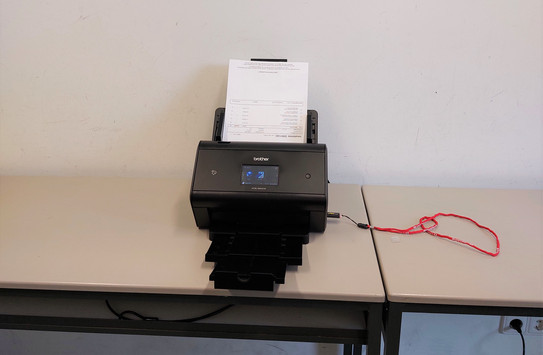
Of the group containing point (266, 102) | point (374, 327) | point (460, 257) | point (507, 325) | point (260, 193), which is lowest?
point (507, 325)

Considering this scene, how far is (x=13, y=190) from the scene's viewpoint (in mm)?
1373

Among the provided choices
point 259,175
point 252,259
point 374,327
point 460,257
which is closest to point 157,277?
point 252,259

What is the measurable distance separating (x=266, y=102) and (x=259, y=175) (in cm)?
25

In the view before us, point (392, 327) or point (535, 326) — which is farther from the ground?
point (392, 327)

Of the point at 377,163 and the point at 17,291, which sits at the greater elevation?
the point at 377,163

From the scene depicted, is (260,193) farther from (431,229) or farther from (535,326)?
Result: (535,326)

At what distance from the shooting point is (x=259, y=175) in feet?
3.42

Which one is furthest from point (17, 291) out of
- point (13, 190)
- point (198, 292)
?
point (13, 190)

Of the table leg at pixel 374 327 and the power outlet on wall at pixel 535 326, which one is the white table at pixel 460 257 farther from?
the power outlet on wall at pixel 535 326

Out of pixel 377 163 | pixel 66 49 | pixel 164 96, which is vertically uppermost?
pixel 66 49

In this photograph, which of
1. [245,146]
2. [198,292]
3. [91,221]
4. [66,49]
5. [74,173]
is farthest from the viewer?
[74,173]

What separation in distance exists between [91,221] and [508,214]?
1146mm

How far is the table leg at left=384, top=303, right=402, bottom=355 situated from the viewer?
91cm

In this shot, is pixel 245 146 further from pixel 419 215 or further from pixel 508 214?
pixel 508 214
